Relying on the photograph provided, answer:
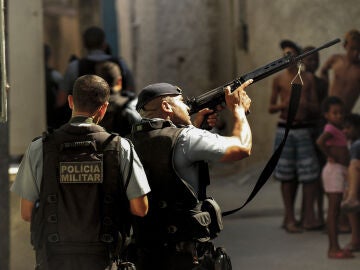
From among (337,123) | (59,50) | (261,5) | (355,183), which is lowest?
(355,183)

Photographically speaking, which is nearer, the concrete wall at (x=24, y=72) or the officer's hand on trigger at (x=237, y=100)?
the officer's hand on trigger at (x=237, y=100)

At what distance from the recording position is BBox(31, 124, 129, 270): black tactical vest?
13.8 feet

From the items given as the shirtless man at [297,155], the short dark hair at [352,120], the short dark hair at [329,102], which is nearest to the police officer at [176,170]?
the short dark hair at [352,120]

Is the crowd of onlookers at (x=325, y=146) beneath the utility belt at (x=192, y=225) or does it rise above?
above

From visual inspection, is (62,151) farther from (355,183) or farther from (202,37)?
(202,37)

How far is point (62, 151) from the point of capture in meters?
4.25

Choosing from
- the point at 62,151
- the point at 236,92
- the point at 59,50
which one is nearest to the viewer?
the point at 62,151

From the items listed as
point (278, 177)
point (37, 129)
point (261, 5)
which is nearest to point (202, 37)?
point (261, 5)

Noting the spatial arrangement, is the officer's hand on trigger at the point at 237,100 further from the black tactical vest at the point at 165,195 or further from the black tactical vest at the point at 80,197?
the black tactical vest at the point at 80,197

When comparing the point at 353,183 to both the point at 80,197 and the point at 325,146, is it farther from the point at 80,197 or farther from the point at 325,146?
the point at 80,197

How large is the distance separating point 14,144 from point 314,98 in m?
2.63

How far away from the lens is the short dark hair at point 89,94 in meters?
4.25

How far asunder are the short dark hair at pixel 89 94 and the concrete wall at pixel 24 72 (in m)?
3.52

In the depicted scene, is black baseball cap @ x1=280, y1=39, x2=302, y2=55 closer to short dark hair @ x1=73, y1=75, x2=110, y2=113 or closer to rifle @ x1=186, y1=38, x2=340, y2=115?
rifle @ x1=186, y1=38, x2=340, y2=115
